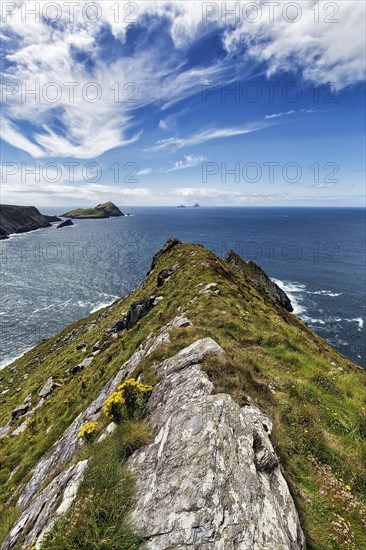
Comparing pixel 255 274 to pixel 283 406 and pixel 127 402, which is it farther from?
pixel 127 402

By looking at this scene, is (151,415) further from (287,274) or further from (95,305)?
(287,274)

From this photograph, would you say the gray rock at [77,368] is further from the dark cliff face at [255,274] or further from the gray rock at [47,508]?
the dark cliff face at [255,274]

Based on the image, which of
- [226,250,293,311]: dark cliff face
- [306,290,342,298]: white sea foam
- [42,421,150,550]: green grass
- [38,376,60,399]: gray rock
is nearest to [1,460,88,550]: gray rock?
[42,421,150,550]: green grass

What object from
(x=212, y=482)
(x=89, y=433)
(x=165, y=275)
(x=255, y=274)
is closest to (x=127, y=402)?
(x=89, y=433)

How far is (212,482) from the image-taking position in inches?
270

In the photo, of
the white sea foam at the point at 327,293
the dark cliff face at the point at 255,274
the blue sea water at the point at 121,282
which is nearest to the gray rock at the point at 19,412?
the blue sea water at the point at 121,282

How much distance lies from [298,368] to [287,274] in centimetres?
10004

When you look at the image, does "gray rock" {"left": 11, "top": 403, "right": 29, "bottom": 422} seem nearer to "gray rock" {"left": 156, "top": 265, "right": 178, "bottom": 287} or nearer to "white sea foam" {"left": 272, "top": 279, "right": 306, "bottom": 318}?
"gray rock" {"left": 156, "top": 265, "right": 178, "bottom": 287}

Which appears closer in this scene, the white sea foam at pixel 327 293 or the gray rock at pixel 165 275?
the gray rock at pixel 165 275

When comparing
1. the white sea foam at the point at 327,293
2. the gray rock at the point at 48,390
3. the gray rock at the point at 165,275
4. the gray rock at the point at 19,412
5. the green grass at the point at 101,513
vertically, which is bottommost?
the gray rock at the point at 19,412

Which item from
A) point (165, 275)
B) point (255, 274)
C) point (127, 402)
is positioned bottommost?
point (127, 402)

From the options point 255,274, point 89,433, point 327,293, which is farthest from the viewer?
point 327,293

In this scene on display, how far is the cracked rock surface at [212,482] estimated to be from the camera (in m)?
6.09

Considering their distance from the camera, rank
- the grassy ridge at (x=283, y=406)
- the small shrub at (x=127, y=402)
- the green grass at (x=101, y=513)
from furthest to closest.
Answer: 1. the small shrub at (x=127, y=402)
2. the grassy ridge at (x=283, y=406)
3. the green grass at (x=101, y=513)
